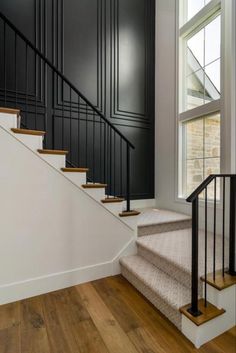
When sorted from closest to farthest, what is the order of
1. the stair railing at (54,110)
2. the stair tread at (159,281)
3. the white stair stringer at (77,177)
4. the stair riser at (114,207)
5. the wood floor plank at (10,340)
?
the wood floor plank at (10,340) → the stair tread at (159,281) → the white stair stringer at (77,177) → the stair riser at (114,207) → the stair railing at (54,110)

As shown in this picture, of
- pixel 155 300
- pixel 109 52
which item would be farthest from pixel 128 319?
pixel 109 52

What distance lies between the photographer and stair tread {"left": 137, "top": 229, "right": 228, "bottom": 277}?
1838 millimetres

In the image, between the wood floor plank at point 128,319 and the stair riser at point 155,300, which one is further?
the stair riser at point 155,300

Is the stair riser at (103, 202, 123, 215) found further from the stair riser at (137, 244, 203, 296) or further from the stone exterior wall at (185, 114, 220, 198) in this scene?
the stone exterior wall at (185, 114, 220, 198)

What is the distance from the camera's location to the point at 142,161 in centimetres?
388

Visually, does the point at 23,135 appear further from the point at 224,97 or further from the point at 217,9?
the point at 217,9

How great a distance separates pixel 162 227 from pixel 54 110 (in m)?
2.29

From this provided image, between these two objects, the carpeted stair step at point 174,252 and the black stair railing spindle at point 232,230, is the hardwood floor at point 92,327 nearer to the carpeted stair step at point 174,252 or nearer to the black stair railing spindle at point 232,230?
the carpeted stair step at point 174,252

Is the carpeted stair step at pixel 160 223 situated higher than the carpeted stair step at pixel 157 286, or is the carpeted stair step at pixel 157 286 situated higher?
the carpeted stair step at pixel 160 223

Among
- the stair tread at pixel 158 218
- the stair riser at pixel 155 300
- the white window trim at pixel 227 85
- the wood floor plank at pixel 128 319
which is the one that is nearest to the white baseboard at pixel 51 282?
the wood floor plank at pixel 128 319

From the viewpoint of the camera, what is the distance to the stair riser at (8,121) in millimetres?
1744

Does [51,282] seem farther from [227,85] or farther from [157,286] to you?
[227,85]

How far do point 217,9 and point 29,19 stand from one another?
2593 mm

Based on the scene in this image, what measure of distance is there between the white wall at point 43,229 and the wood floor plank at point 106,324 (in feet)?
0.87
